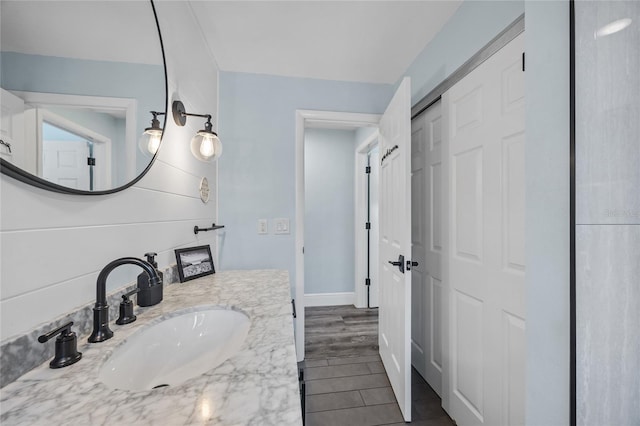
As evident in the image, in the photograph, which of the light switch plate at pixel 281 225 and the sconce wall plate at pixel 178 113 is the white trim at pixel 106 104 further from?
the light switch plate at pixel 281 225

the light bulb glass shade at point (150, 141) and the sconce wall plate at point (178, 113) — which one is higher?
the sconce wall plate at point (178, 113)

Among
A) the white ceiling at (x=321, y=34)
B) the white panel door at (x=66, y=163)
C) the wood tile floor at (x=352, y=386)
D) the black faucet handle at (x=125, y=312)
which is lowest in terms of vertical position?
the wood tile floor at (x=352, y=386)

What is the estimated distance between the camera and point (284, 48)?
1774mm

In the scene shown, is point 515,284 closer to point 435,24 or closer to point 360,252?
point 435,24

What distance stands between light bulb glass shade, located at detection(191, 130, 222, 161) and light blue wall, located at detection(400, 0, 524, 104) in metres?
1.44

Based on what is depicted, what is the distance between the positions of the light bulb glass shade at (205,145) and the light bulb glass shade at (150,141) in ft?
1.09

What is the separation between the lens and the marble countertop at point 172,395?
0.42m

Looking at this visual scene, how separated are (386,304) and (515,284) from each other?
100 cm

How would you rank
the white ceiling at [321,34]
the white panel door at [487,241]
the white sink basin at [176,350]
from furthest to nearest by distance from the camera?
the white ceiling at [321,34]
the white panel door at [487,241]
the white sink basin at [176,350]

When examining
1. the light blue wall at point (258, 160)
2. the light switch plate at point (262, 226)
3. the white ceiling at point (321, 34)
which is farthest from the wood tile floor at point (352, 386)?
the white ceiling at point (321, 34)

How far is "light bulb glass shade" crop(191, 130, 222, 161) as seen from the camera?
1431 mm

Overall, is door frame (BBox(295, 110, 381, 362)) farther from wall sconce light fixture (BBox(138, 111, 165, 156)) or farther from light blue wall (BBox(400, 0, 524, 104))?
wall sconce light fixture (BBox(138, 111, 165, 156))

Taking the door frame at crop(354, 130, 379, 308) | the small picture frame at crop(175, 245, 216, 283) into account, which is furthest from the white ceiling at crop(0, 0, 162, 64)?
the door frame at crop(354, 130, 379, 308)

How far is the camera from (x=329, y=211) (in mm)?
3367
